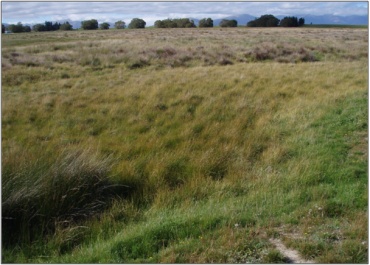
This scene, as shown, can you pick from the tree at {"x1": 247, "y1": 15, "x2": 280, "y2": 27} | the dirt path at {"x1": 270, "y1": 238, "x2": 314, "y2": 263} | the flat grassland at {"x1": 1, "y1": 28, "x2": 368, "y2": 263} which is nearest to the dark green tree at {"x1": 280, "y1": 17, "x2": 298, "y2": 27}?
the tree at {"x1": 247, "y1": 15, "x2": 280, "y2": 27}

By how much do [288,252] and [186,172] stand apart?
287 centimetres

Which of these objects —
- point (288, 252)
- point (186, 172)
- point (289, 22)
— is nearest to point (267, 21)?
point (289, 22)

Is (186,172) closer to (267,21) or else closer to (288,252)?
(288,252)

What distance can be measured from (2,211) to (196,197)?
2.55m

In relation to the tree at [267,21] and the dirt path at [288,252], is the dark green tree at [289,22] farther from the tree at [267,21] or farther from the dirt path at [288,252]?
the dirt path at [288,252]

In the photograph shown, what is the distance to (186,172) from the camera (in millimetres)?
6641

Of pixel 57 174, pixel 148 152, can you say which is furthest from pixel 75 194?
pixel 148 152

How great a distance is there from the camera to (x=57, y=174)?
5719 millimetres

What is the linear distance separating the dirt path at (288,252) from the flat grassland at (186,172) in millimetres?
62

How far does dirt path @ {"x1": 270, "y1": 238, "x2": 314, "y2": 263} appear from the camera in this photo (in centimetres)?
389

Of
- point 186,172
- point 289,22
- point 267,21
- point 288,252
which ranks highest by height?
point 267,21

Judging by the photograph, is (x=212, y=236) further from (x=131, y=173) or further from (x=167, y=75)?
(x=167, y=75)

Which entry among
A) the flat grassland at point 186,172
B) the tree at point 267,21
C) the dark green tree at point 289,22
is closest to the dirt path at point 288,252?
the flat grassland at point 186,172

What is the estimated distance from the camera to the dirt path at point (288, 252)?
3891mm
